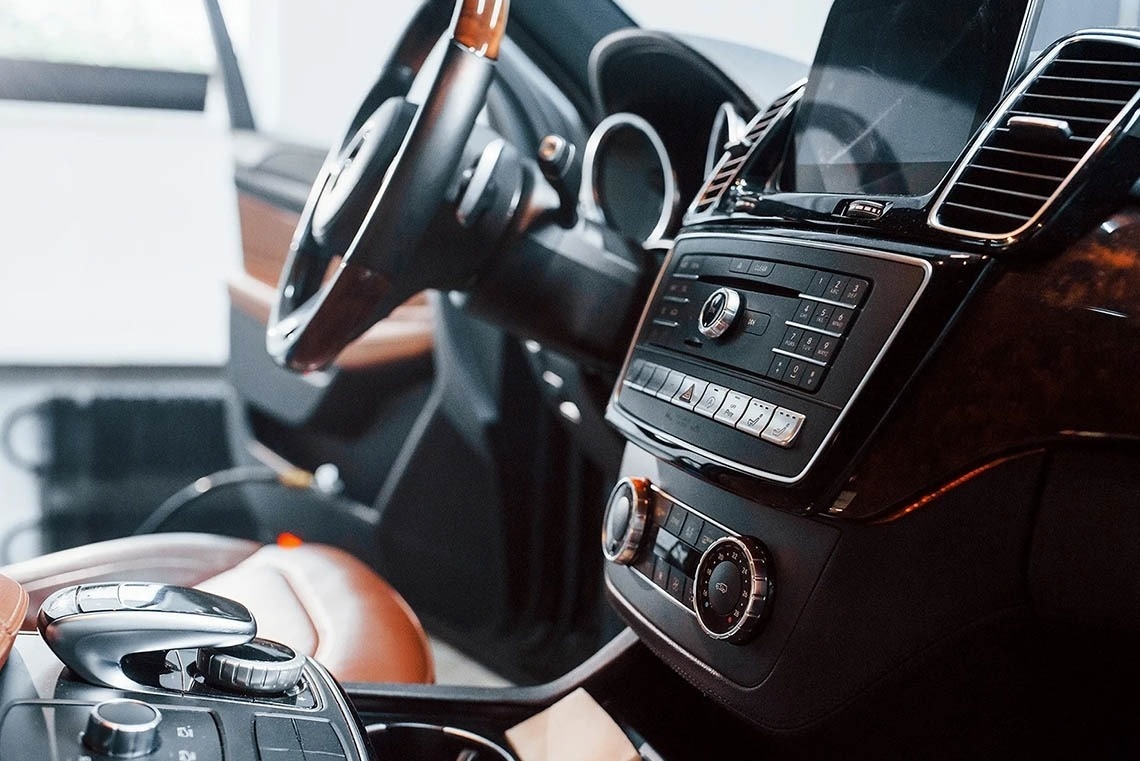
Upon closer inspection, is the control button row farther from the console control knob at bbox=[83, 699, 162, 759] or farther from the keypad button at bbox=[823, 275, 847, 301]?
the console control knob at bbox=[83, 699, 162, 759]

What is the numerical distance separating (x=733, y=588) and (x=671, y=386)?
158mm

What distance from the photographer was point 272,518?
2.11 meters

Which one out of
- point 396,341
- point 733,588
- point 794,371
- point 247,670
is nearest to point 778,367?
point 794,371

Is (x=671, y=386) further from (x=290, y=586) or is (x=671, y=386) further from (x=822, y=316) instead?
(x=290, y=586)

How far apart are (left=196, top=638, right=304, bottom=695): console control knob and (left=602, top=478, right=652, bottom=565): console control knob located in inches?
10.0

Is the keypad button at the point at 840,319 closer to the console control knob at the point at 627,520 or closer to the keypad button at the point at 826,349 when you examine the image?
the keypad button at the point at 826,349

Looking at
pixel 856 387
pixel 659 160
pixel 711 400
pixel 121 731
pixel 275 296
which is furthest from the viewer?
pixel 275 296

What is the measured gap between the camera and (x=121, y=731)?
501 mm

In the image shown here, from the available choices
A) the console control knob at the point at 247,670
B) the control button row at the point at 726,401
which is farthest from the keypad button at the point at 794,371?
the console control knob at the point at 247,670

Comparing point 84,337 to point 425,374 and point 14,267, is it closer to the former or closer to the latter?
point 14,267

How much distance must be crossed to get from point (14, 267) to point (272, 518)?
0.91 metres

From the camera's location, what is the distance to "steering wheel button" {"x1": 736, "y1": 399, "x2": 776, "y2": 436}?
2.14 feet

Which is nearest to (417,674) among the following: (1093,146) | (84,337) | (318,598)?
(318,598)

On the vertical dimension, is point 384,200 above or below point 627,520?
above
